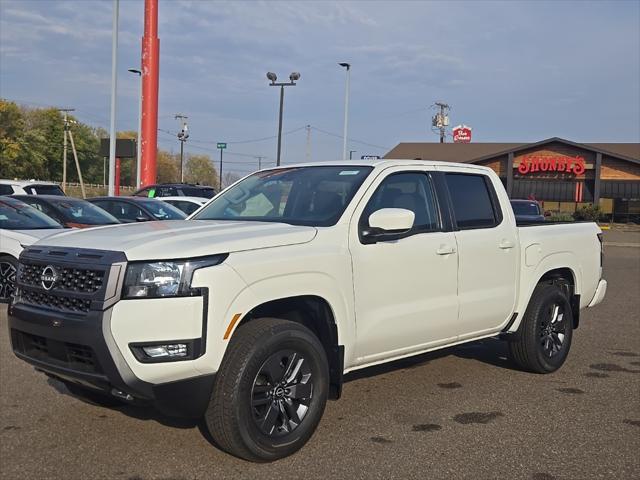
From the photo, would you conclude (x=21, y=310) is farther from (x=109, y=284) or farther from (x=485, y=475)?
(x=485, y=475)

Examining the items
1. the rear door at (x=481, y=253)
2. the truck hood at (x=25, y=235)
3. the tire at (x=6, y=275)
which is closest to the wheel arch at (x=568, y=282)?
the rear door at (x=481, y=253)

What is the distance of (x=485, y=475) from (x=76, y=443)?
2622 mm

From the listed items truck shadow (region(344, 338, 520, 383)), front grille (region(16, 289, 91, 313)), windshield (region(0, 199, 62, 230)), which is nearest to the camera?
front grille (region(16, 289, 91, 313))

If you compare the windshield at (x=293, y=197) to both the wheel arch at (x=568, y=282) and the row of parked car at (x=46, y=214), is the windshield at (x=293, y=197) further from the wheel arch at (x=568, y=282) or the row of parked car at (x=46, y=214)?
the wheel arch at (x=568, y=282)

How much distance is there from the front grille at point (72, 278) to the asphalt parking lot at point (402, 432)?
112 centimetres

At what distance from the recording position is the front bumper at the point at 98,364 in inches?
144

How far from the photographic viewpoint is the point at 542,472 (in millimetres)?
4020

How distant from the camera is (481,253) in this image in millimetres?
5613

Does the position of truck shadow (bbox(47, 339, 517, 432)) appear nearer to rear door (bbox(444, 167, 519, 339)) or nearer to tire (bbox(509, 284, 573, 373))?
tire (bbox(509, 284, 573, 373))

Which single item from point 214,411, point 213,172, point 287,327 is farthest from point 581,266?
point 213,172

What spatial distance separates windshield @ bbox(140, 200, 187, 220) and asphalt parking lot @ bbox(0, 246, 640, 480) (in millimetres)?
7559

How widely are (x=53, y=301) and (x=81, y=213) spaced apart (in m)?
8.59

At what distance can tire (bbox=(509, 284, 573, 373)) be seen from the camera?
614 centimetres

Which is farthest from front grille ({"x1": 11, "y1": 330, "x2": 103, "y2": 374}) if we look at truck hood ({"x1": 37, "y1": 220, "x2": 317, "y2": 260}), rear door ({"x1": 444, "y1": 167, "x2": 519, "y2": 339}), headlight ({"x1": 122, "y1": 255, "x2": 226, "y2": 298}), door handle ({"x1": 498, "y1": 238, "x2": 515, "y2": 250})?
door handle ({"x1": 498, "y1": 238, "x2": 515, "y2": 250})
